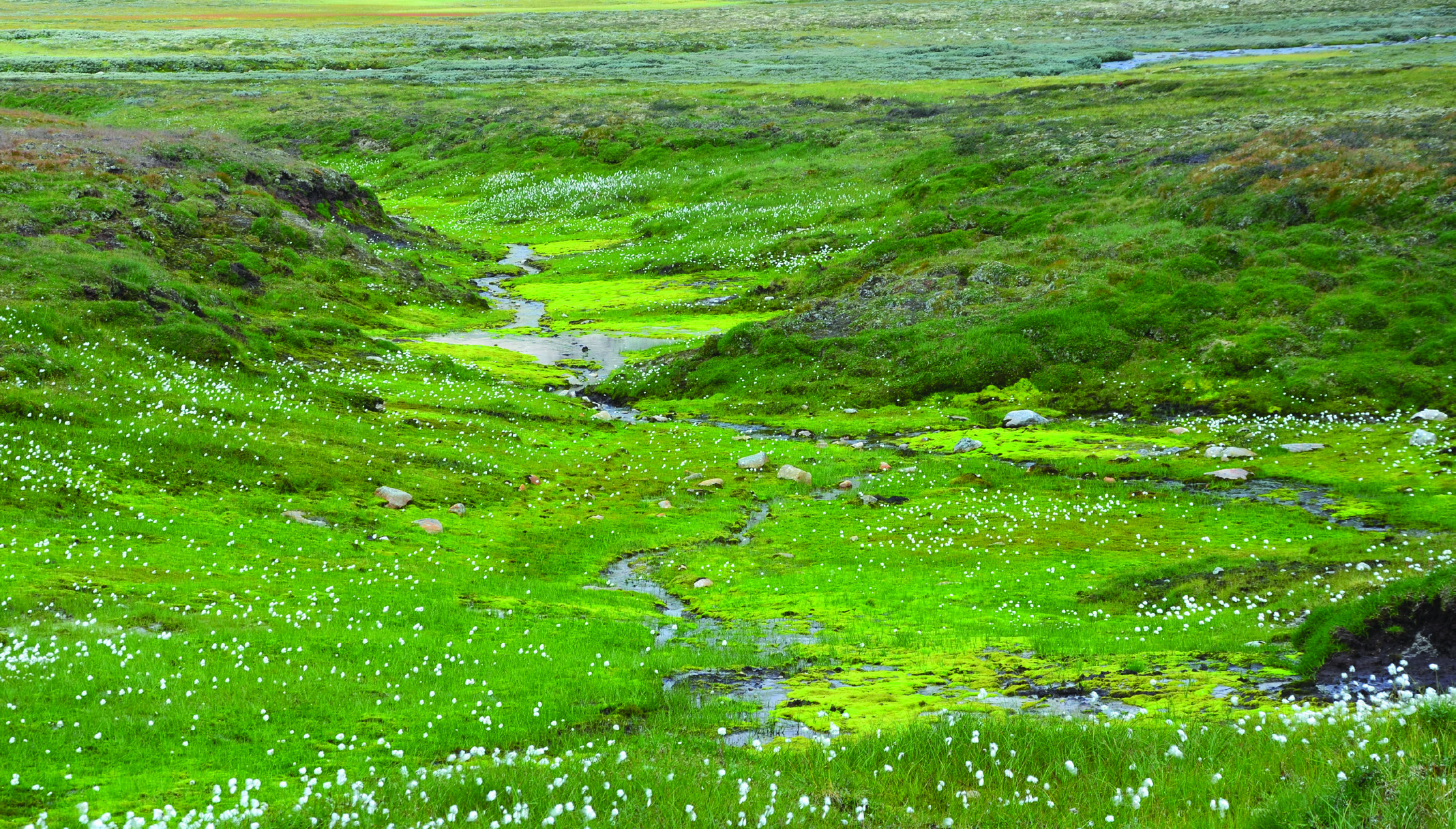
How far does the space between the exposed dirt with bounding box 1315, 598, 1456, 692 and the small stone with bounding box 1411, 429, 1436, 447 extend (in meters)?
28.6

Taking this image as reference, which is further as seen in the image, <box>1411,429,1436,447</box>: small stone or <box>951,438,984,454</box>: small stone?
<box>951,438,984,454</box>: small stone

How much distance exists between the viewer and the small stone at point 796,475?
42.0 m

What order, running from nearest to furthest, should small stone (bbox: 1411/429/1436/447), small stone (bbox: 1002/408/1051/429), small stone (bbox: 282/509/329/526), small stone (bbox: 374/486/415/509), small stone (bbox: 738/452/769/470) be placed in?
small stone (bbox: 282/509/329/526), small stone (bbox: 374/486/415/509), small stone (bbox: 1411/429/1436/447), small stone (bbox: 738/452/769/470), small stone (bbox: 1002/408/1051/429)

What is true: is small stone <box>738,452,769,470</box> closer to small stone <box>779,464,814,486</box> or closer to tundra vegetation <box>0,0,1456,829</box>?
tundra vegetation <box>0,0,1456,829</box>

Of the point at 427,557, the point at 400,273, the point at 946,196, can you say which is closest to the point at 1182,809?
the point at 427,557

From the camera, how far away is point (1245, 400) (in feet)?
157

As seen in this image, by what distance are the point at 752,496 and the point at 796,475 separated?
2.31m

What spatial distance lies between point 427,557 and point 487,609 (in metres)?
6.25

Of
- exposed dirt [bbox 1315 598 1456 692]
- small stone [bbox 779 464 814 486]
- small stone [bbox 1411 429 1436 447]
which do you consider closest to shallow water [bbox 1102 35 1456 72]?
small stone [bbox 1411 429 1436 447]

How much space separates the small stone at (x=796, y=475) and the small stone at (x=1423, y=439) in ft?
76.0

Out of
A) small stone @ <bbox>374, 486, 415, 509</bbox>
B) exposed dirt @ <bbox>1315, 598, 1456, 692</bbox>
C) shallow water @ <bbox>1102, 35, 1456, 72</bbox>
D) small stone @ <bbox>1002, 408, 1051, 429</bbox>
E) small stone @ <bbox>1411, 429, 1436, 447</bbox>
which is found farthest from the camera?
shallow water @ <bbox>1102, 35, 1456, 72</bbox>

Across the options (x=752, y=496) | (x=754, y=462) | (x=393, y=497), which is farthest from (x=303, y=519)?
(x=754, y=462)

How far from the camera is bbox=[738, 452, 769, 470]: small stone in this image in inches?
1756

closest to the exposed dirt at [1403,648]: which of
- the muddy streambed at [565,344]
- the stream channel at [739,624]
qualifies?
the stream channel at [739,624]
